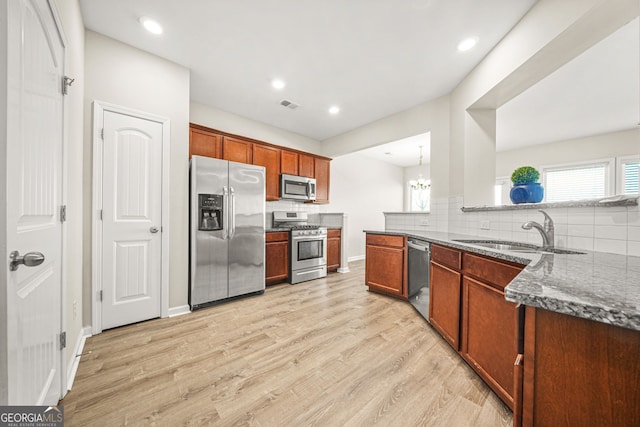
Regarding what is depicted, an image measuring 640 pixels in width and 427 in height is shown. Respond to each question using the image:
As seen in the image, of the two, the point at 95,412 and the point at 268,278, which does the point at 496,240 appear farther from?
the point at 95,412

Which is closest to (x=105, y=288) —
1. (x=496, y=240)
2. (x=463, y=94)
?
(x=496, y=240)

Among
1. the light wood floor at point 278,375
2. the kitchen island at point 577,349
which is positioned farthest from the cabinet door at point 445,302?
the kitchen island at point 577,349

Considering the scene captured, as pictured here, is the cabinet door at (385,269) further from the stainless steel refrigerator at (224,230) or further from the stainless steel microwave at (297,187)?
the stainless steel microwave at (297,187)

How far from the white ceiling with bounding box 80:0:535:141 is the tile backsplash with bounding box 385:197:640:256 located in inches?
63.6

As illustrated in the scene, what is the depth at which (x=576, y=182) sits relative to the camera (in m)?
5.00

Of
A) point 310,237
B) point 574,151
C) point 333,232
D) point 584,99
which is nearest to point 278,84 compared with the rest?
point 310,237

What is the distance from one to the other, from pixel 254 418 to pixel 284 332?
3.06 ft

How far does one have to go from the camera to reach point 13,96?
839 millimetres

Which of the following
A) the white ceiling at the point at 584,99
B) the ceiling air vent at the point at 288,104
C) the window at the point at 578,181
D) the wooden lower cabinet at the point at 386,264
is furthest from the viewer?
Result: the window at the point at 578,181

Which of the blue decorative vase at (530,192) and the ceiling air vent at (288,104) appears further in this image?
the ceiling air vent at (288,104)

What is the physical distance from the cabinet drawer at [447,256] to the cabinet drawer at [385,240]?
710 mm

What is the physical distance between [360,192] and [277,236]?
3205 millimetres

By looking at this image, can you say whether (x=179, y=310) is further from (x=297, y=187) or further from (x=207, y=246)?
(x=297, y=187)

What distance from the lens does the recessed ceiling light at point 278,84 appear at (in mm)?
2971
